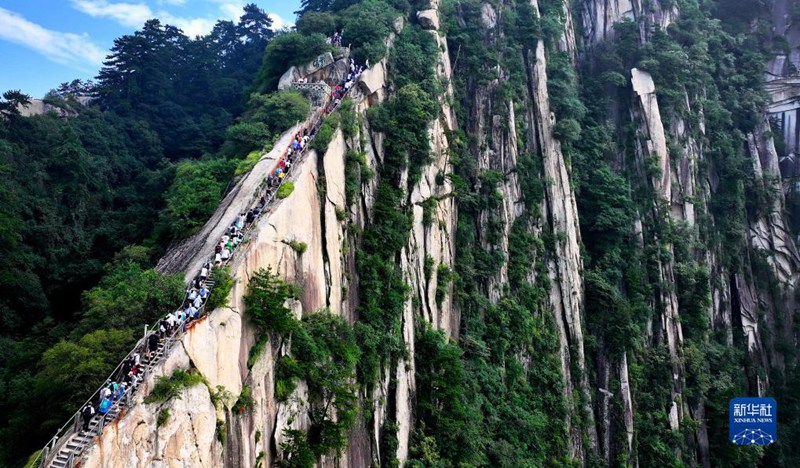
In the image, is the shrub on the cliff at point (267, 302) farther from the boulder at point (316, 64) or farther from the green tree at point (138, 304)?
the boulder at point (316, 64)

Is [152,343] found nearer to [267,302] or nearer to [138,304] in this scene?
[138,304]

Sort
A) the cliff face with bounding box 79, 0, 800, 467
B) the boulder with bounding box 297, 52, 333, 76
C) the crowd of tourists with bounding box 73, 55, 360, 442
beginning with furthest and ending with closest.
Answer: the boulder with bounding box 297, 52, 333, 76
the cliff face with bounding box 79, 0, 800, 467
the crowd of tourists with bounding box 73, 55, 360, 442

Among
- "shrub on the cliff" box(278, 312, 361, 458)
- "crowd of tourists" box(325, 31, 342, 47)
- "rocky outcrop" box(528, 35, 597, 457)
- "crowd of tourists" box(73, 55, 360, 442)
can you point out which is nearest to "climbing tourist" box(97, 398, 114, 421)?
"crowd of tourists" box(73, 55, 360, 442)

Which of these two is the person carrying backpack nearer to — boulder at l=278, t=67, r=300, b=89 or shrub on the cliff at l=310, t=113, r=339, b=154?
shrub on the cliff at l=310, t=113, r=339, b=154

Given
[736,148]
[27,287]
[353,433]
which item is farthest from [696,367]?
[27,287]

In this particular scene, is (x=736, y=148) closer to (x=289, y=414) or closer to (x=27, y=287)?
(x=289, y=414)

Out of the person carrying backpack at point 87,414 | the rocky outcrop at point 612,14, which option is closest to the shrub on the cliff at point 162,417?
the person carrying backpack at point 87,414
